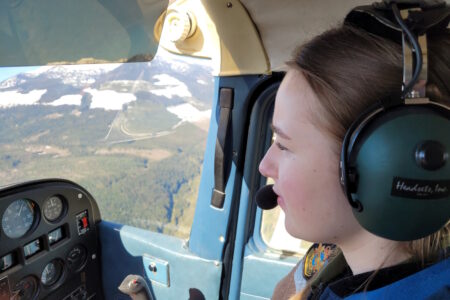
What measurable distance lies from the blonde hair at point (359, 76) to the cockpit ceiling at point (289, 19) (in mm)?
680

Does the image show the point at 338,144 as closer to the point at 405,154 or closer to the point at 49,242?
the point at 405,154

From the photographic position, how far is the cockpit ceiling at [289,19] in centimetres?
146

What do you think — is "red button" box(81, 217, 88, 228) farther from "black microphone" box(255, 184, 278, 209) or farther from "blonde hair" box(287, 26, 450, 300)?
"blonde hair" box(287, 26, 450, 300)

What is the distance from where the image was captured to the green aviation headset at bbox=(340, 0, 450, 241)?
23.9 inches

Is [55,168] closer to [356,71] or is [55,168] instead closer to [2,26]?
[2,26]

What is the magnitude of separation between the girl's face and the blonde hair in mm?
24

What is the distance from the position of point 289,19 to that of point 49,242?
1.74 metres

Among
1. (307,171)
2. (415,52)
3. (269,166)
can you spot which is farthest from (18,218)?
(415,52)

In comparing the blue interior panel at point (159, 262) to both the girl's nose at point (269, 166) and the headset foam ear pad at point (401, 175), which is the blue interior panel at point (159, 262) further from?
the headset foam ear pad at point (401, 175)

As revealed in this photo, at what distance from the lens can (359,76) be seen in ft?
2.30

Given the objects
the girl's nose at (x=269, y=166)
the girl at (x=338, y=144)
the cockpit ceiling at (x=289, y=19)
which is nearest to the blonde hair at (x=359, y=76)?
the girl at (x=338, y=144)

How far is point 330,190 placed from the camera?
0.76 meters

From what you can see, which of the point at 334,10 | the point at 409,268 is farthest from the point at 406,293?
the point at 334,10

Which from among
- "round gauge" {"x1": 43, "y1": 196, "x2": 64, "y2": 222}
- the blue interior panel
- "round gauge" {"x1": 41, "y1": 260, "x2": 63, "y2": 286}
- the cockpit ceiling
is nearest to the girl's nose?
the cockpit ceiling
